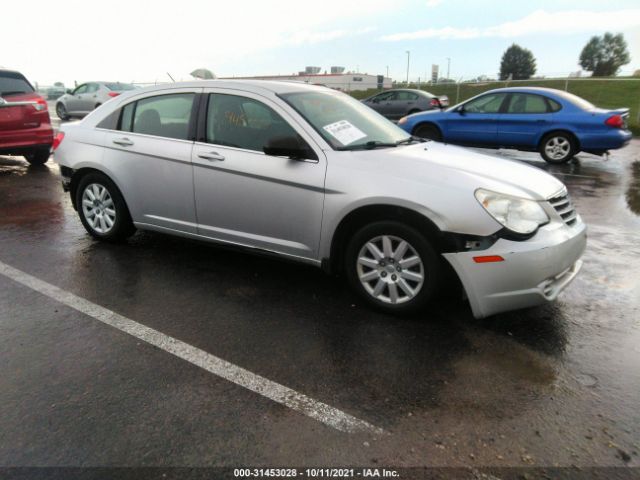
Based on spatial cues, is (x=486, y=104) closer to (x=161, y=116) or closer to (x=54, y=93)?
(x=161, y=116)

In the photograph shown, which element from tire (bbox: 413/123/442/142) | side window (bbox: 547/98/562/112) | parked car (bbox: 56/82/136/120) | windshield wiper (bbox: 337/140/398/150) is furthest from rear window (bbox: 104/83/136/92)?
windshield wiper (bbox: 337/140/398/150)

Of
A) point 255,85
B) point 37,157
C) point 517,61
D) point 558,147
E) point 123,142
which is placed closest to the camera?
point 255,85

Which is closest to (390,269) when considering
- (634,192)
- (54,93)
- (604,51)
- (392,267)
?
(392,267)

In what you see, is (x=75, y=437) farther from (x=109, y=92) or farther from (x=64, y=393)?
(x=109, y=92)

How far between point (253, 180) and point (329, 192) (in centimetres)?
67

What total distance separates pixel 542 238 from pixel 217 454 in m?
2.30

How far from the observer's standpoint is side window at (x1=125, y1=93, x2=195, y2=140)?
436 cm

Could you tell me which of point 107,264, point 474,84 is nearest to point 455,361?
point 107,264

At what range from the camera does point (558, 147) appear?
33.2 ft

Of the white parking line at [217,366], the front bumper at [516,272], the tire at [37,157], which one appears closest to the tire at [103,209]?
the white parking line at [217,366]

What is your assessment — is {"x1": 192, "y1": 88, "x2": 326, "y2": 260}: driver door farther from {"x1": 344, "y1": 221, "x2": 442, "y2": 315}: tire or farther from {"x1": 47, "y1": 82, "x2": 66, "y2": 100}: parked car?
{"x1": 47, "y1": 82, "x2": 66, "y2": 100}: parked car

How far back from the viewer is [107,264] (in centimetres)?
454

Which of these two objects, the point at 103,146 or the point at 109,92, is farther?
the point at 109,92

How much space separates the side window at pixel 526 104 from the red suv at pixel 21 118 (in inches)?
360
